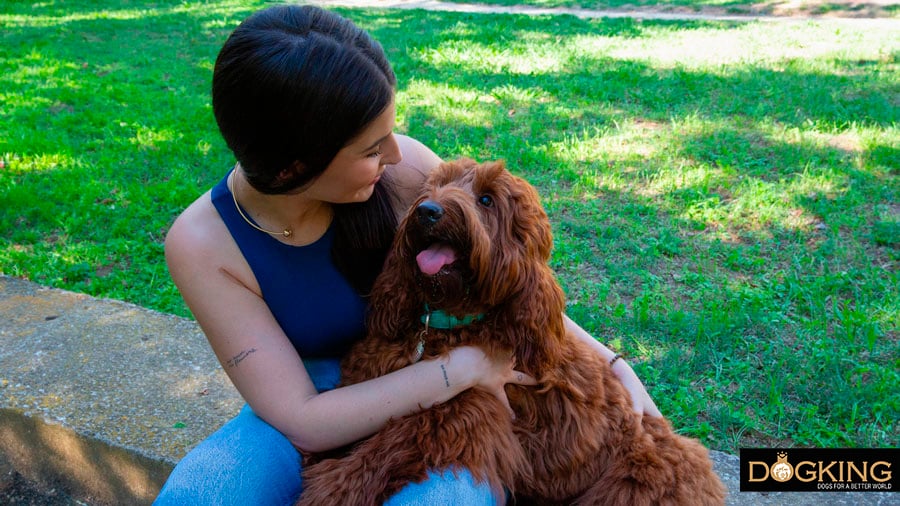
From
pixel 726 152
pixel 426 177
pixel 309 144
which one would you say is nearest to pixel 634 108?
pixel 726 152

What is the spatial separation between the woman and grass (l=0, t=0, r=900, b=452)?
139cm

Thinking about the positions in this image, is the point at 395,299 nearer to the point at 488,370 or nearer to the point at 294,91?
Result: the point at 488,370

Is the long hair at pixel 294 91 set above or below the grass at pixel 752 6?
above

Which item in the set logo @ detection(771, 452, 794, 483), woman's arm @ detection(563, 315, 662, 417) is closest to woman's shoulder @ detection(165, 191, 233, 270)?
woman's arm @ detection(563, 315, 662, 417)

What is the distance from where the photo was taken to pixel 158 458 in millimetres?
2928

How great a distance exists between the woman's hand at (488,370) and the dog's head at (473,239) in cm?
15

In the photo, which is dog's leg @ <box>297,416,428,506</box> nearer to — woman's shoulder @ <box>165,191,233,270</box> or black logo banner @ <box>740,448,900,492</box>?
woman's shoulder @ <box>165,191,233,270</box>

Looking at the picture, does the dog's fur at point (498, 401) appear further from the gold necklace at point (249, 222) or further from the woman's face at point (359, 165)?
the gold necklace at point (249, 222)

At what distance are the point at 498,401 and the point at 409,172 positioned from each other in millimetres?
852

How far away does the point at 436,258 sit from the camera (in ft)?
6.93

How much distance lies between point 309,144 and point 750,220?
11.5 feet

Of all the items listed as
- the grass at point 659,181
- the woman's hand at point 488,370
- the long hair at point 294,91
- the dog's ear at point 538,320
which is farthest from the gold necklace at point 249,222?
the grass at point 659,181

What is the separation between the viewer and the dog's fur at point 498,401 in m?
2.14

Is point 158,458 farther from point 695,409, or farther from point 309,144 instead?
point 695,409
